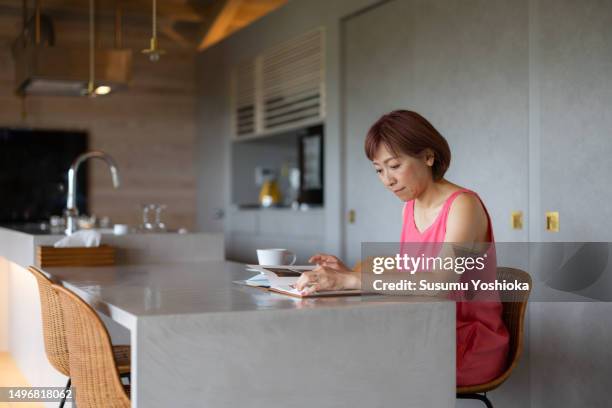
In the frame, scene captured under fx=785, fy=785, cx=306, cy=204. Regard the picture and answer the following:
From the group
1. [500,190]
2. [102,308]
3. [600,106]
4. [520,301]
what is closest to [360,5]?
[500,190]

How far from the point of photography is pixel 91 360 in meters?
1.97

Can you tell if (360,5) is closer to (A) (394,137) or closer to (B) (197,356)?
(A) (394,137)

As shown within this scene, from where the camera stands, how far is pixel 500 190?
3543 mm

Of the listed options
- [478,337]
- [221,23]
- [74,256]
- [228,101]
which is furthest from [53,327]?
[221,23]

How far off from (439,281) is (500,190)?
168 cm

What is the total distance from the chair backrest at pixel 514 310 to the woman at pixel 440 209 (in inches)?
1.5

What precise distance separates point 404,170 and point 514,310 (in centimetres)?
51

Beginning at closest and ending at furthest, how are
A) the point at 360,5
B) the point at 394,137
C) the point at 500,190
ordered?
the point at 394,137
the point at 500,190
the point at 360,5

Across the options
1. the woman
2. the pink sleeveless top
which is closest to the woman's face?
the woman

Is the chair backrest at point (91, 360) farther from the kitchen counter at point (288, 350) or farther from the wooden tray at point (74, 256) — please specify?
the wooden tray at point (74, 256)

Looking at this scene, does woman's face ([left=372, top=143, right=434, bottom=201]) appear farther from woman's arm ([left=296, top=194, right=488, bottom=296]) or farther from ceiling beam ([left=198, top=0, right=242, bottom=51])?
ceiling beam ([left=198, top=0, right=242, bottom=51])

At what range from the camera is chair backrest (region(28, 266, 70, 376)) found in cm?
241

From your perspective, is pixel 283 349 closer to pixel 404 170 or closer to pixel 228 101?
pixel 404 170

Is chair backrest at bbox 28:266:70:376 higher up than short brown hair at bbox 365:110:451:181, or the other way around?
short brown hair at bbox 365:110:451:181
